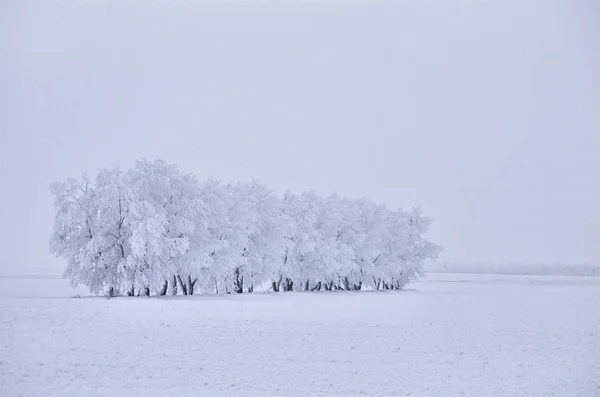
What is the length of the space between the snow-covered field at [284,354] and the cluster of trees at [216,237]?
30.5ft

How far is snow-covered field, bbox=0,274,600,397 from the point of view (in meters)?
12.9

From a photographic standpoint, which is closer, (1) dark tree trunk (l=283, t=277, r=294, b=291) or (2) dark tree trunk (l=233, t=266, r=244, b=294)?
(2) dark tree trunk (l=233, t=266, r=244, b=294)

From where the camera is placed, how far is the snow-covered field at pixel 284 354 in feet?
42.2

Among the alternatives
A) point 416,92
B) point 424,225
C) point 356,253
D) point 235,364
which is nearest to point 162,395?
→ point 235,364

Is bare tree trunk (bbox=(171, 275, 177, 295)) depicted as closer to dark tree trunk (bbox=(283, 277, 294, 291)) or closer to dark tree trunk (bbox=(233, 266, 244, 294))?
dark tree trunk (bbox=(233, 266, 244, 294))

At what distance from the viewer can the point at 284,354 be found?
1589 centimetres

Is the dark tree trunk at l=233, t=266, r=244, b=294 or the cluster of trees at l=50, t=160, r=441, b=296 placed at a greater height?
the cluster of trees at l=50, t=160, r=441, b=296

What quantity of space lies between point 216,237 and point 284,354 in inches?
1035

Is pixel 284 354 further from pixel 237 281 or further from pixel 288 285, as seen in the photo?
pixel 288 285

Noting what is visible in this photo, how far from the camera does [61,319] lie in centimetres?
2084

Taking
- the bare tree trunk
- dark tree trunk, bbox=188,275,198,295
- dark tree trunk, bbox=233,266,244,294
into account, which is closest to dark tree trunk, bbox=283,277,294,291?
dark tree trunk, bbox=233,266,244,294

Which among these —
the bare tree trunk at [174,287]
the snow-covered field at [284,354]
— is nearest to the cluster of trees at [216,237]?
the bare tree trunk at [174,287]

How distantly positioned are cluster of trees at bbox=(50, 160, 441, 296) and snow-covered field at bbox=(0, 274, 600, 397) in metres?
9.31

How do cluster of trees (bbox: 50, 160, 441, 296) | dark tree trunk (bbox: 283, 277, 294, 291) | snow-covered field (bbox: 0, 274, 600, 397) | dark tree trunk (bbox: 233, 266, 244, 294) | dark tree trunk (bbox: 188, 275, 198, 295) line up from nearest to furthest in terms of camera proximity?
snow-covered field (bbox: 0, 274, 600, 397), cluster of trees (bbox: 50, 160, 441, 296), dark tree trunk (bbox: 188, 275, 198, 295), dark tree trunk (bbox: 233, 266, 244, 294), dark tree trunk (bbox: 283, 277, 294, 291)
